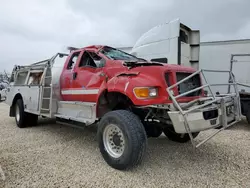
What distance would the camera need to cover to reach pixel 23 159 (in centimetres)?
366

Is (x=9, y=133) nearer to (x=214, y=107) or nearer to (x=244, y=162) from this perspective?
(x=214, y=107)

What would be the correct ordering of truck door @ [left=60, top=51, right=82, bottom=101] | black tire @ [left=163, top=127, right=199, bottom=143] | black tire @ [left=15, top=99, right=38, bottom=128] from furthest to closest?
black tire @ [left=15, top=99, right=38, bottom=128]
truck door @ [left=60, top=51, right=82, bottom=101]
black tire @ [left=163, top=127, right=199, bottom=143]

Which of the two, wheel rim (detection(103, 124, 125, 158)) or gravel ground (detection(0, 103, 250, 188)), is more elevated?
wheel rim (detection(103, 124, 125, 158))

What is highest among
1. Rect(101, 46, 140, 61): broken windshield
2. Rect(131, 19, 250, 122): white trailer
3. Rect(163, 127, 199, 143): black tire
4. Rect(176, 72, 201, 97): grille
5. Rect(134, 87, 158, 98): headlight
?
Rect(131, 19, 250, 122): white trailer

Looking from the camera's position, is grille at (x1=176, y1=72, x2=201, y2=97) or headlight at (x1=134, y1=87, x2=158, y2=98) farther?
grille at (x1=176, y1=72, x2=201, y2=97)

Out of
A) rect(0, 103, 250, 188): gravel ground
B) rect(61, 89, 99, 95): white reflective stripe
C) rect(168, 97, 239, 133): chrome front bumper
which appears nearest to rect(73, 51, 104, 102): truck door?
rect(61, 89, 99, 95): white reflective stripe

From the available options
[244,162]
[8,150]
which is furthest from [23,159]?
[244,162]

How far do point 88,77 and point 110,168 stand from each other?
192cm

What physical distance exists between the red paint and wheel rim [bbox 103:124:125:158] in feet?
1.94

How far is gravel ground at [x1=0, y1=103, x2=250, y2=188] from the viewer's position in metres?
2.88

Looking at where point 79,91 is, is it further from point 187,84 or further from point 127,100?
point 187,84

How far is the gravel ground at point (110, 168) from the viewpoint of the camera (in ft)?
9.45

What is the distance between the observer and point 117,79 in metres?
3.51

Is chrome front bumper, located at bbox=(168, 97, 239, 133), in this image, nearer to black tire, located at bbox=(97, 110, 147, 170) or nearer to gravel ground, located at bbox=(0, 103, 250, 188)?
black tire, located at bbox=(97, 110, 147, 170)
